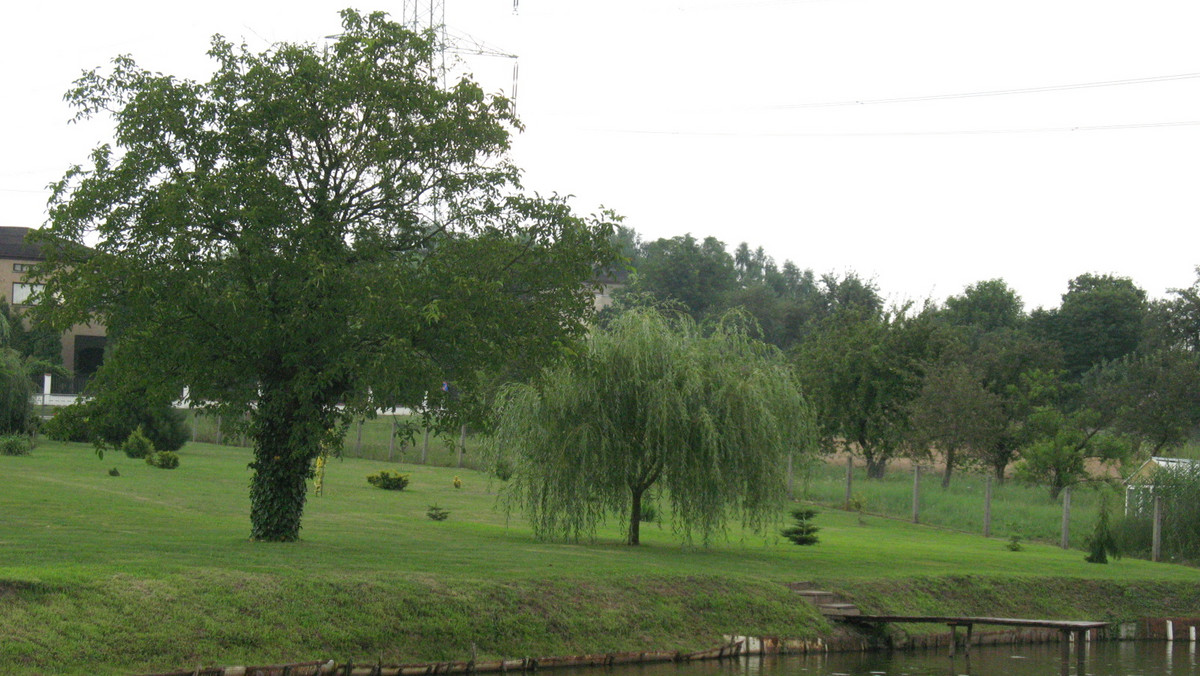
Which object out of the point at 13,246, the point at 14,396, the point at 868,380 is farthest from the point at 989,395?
the point at 13,246

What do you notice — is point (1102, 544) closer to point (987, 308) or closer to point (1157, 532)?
point (1157, 532)

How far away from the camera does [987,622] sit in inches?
825

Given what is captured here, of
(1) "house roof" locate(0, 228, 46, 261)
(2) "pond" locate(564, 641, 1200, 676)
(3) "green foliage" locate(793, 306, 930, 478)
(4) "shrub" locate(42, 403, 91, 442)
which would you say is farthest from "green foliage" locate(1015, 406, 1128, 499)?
(1) "house roof" locate(0, 228, 46, 261)

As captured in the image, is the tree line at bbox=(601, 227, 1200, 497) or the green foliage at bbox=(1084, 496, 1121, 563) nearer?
the green foliage at bbox=(1084, 496, 1121, 563)

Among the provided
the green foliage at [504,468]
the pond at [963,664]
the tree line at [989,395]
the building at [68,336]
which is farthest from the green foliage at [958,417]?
the building at [68,336]

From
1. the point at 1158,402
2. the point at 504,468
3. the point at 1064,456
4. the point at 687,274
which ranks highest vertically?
the point at 687,274

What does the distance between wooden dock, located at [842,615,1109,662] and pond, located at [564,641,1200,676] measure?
300mm

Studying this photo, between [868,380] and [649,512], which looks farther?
[868,380]

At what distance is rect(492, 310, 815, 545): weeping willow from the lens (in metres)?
24.5

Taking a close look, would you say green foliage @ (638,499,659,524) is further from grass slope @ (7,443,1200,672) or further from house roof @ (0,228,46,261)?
house roof @ (0,228,46,261)

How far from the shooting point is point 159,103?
19734 millimetres

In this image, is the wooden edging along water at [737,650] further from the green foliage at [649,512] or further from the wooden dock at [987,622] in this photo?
the green foliage at [649,512]

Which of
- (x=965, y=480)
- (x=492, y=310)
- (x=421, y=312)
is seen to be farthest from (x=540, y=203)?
(x=965, y=480)

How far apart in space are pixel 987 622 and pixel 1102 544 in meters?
10.4
